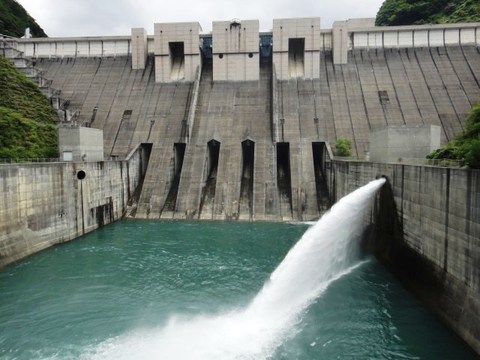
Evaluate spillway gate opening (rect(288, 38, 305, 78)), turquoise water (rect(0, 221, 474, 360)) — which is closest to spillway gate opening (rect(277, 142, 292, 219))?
turquoise water (rect(0, 221, 474, 360))

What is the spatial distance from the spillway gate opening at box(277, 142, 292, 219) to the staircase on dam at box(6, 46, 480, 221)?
9 cm

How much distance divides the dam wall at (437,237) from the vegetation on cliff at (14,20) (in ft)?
168

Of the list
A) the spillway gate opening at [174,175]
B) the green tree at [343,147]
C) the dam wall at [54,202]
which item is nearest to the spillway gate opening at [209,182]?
the spillway gate opening at [174,175]

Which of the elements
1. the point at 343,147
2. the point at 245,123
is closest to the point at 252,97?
the point at 245,123

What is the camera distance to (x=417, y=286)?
12.9 meters

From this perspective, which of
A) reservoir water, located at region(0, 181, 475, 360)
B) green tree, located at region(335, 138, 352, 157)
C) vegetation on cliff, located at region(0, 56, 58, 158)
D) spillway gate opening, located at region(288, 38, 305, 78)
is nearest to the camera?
reservoir water, located at region(0, 181, 475, 360)

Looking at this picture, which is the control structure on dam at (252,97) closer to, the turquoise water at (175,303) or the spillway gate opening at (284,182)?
the spillway gate opening at (284,182)

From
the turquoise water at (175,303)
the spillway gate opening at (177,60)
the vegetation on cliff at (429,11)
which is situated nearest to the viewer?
the turquoise water at (175,303)

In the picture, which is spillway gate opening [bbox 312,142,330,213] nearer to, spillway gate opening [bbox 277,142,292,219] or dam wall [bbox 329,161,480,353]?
spillway gate opening [bbox 277,142,292,219]

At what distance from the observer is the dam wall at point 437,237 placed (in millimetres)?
9719

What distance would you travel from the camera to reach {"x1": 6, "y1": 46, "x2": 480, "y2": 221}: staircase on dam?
27.0 metres

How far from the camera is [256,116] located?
32781 mm

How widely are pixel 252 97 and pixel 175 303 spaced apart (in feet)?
85.3

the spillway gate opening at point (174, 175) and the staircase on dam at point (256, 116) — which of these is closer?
the staircase on dam at point (256, 116)
